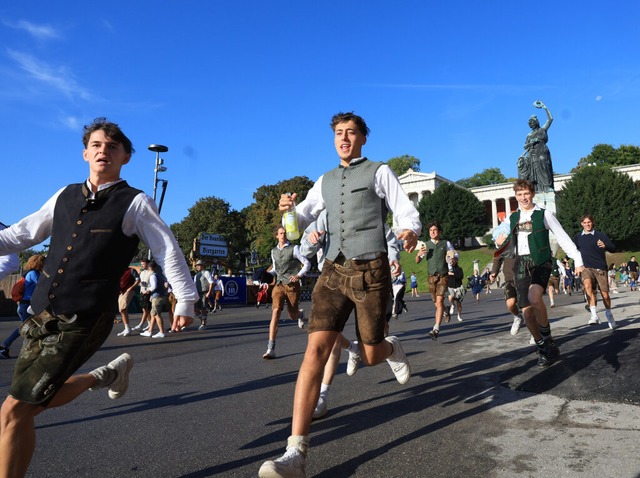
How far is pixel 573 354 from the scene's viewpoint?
6285 millimetres

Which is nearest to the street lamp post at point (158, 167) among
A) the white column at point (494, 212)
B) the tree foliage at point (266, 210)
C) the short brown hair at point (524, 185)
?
the short brown hair at point (524, 185)

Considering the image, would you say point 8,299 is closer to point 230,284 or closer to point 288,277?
point 230,284

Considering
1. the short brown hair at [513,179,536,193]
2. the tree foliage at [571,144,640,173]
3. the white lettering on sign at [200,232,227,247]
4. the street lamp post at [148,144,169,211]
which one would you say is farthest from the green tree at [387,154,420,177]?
the short brown hair at [513,179,536,193]

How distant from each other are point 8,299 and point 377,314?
25.3 m

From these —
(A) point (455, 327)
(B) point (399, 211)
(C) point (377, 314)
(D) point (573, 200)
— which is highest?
(D) point (573, 200)

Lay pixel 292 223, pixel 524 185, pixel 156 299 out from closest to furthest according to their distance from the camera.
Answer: pixel 292 223
pixel 524 185
pixel 156 299

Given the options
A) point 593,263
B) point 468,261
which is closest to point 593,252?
point 593,263

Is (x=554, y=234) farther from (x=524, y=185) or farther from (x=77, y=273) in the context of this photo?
(x=77, y=273)

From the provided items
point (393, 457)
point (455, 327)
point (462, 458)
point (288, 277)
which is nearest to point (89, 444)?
point (393, 457)

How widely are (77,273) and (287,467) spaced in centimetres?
146

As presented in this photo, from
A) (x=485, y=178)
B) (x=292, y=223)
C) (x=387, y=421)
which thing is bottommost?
(x=387, y=421)

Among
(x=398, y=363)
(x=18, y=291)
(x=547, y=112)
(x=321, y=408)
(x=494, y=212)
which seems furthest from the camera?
(x=494, y=212)

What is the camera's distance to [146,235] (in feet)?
9.67

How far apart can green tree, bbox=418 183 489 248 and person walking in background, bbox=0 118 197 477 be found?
78.0 meters
